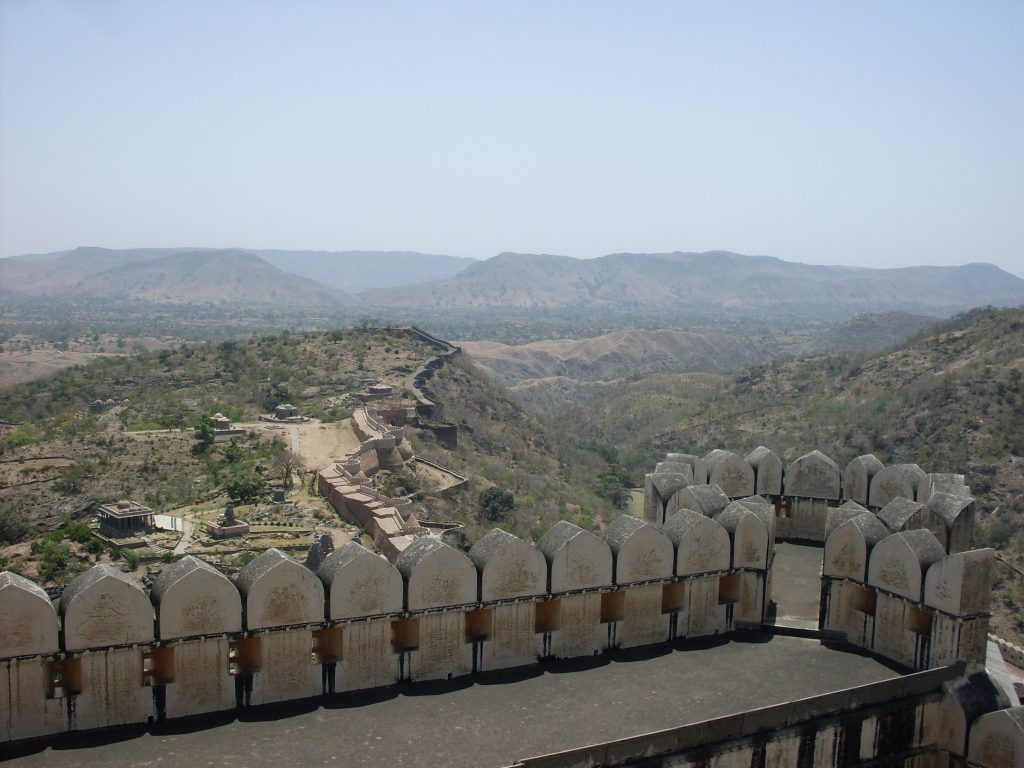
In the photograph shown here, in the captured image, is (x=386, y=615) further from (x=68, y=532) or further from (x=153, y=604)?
(x=68, y=532)

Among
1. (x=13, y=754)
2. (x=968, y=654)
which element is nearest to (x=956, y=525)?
(x=968, y=654)

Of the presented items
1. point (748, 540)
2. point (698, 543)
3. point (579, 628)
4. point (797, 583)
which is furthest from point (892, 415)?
point (579, 628)

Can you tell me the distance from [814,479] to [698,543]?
15.8 feet

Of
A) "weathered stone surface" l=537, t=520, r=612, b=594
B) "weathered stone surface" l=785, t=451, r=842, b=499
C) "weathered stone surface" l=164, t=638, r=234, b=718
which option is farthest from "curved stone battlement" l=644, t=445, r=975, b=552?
"weathered stone surface" l=164, t=638, r=234, b=718

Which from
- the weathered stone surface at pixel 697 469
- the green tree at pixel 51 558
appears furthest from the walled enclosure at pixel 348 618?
the green tree at pixel 51 558

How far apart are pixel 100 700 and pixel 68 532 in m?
24.3

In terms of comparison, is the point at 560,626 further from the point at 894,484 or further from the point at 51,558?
the point at 51,558

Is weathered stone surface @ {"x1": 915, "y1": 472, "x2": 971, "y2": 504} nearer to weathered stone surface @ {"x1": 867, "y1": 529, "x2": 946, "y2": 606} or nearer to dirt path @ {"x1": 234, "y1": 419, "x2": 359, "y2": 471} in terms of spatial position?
weathered stone surface @ {"x1": 867, "y1": 529, "x2": 946, "y2": 606}

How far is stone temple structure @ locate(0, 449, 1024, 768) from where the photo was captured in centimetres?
945

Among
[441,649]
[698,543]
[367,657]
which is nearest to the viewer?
[367,657]

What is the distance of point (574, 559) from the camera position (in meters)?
11.5

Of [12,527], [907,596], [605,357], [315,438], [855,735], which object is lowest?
[605,357]

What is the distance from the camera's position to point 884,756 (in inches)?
432

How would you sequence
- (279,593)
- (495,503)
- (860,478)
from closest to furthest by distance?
1. (279,593)
2. (860,478)
3. (495,503)
